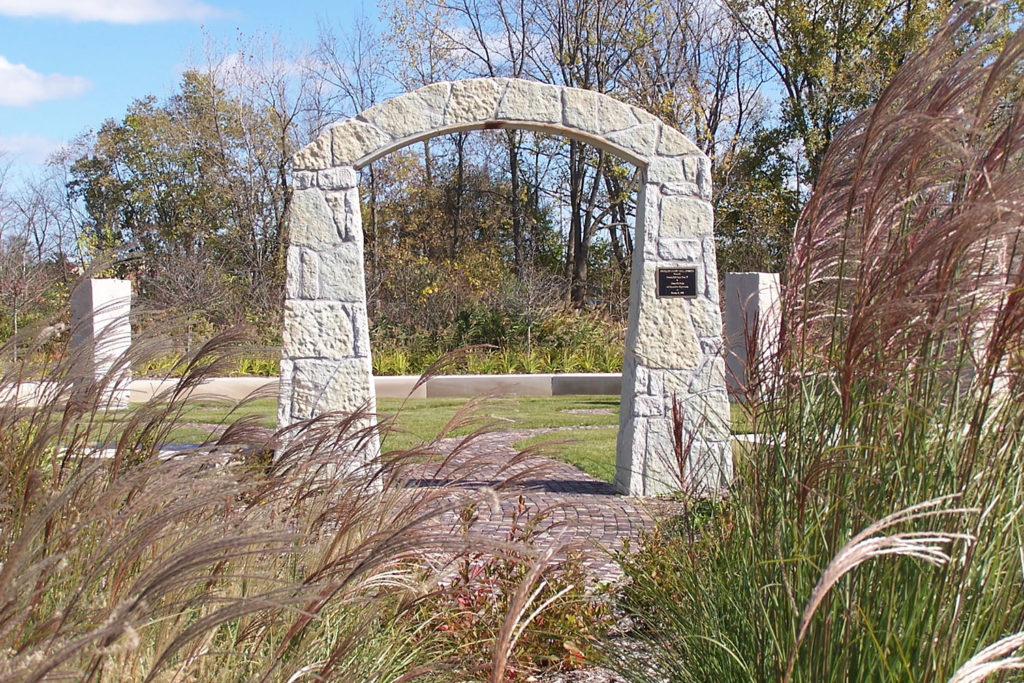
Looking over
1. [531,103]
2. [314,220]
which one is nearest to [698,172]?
[531,103]

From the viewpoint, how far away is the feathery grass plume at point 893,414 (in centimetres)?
189

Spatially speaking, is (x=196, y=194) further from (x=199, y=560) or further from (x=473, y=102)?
(x=199, y=560)

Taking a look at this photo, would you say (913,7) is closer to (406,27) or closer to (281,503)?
(406,27)

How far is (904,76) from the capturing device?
2.12 m

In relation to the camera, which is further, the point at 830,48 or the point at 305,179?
the point at 830,48

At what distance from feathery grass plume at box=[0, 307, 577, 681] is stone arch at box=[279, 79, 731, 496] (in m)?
2.85

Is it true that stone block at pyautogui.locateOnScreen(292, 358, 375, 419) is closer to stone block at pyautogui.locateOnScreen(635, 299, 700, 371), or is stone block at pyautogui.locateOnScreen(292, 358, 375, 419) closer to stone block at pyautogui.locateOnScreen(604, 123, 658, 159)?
stone block at pyautogui.locateOnScreen(635, 299, 700, 371)

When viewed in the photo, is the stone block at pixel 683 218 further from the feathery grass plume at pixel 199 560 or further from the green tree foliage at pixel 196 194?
the green tree foliage at pixel 196 194

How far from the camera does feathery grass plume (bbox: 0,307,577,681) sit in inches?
53.9

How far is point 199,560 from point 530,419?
347 inches

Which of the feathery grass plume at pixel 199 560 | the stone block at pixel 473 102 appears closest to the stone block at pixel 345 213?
the stone block at pixel 473 102

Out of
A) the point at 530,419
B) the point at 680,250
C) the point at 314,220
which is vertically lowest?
the point at 530,419

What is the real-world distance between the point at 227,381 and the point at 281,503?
394 inches

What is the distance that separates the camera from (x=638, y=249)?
6434 mm
